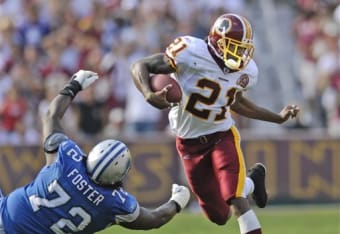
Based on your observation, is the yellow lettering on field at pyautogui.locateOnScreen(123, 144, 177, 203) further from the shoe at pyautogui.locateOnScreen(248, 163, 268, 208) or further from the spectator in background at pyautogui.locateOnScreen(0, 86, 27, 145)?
the shoe at pyautogui.locateOnScreen(248, 163, 268, 208)

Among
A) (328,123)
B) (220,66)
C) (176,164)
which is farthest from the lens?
(328,123)

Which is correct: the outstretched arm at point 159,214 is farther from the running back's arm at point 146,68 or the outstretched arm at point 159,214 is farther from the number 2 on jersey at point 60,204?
the running back's arm at point 146,68

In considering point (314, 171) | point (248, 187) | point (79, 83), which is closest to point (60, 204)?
point (79, 83)

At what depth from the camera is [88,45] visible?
1461cm

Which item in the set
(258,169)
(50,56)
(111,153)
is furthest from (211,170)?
(50,56)

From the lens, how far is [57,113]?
8.12 meters

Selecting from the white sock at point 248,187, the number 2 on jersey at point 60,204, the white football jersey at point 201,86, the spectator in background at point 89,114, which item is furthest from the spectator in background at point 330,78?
the number 2 on jersey at point 60,204

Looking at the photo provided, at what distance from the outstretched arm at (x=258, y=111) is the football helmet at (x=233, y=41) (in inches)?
21.6

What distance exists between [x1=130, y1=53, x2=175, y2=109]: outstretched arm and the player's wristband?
422 millimetres

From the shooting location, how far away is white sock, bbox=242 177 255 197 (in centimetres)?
859

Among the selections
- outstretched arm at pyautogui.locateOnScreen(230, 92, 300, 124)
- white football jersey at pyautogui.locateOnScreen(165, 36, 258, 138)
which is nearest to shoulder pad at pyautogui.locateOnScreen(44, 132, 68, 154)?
white football jersey at pyautogui.locateOnScreen(165, 36, 258, 138)

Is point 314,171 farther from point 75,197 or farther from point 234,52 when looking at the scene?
point 75,197

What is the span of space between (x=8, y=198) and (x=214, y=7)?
8.10 meters

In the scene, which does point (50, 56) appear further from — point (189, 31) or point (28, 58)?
point (189, 31)
